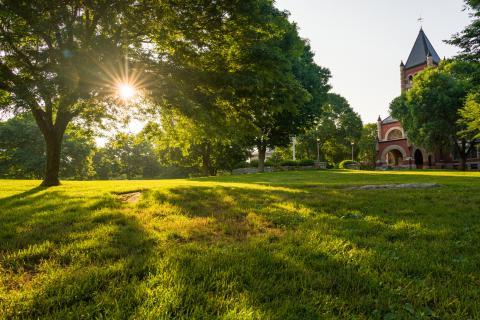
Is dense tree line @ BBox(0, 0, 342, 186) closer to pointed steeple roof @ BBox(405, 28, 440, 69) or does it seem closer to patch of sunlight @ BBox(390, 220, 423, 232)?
patch of sunlight @ BBox(390, 220, 423, 232)

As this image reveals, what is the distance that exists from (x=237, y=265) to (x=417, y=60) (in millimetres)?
63940

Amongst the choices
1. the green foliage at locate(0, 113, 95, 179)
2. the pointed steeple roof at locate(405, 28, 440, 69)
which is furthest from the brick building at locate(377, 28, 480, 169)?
the green foliage at locate(0, 113, 95, 179)

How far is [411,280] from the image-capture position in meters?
3.17

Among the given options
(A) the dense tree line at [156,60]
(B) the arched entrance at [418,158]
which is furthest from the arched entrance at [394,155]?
(A) the dense tree line at [156,60]

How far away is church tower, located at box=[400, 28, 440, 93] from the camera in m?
52.7

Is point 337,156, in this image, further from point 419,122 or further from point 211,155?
point 211,155

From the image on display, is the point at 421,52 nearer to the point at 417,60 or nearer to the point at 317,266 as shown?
the point at 417,60

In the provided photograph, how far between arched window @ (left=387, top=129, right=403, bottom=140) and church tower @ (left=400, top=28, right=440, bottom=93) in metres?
8.64

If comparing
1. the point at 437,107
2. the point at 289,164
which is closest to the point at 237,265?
the point at 289,164

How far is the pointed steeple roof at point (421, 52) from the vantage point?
5275 cm

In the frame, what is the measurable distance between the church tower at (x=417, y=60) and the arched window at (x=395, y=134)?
864 centimetres

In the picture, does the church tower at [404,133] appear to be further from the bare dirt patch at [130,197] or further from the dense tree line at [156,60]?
the bare dirt patch at [130,197]

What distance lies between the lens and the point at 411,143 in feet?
158

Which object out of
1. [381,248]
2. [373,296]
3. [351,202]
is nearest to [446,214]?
[351,202]
